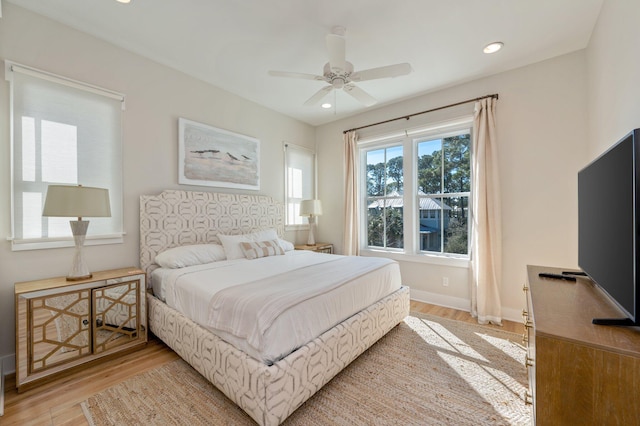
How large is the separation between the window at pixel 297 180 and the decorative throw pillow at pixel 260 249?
1129 mm

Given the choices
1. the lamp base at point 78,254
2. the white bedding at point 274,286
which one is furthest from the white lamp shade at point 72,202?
the white bedding at point 274,286

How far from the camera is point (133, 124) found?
275cm

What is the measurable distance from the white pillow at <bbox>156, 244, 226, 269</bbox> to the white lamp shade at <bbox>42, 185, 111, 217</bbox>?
69 cm

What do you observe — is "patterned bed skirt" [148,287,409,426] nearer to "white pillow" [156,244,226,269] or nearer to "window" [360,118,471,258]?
"white pillow" [156,244,226,269]

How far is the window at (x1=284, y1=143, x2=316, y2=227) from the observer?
14.8 feet

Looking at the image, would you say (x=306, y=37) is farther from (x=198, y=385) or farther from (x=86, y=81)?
(x=198, y=385)

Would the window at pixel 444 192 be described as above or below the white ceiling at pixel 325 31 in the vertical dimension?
below

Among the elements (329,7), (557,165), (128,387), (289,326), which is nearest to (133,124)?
(329,7)

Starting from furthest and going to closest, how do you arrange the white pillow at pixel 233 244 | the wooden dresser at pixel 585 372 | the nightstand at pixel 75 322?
the white pillow at pixel 233 244
the nightstand at pixel 75 322
the wooden dresser at pixel 585 372

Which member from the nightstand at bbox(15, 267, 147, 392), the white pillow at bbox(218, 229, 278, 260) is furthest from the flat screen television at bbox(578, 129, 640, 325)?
the nightstand at bbox(15, 267, 147, 392)

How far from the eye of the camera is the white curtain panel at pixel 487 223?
309 centimetres

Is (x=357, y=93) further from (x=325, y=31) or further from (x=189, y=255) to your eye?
(x=189, y=255)

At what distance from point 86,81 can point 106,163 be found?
75cm

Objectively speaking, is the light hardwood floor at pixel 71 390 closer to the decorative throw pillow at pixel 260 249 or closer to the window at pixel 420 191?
the decorative throw pillow at pixel 260 249
